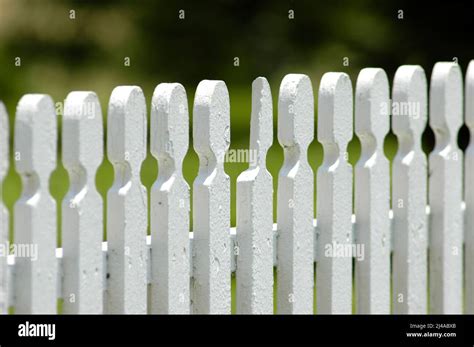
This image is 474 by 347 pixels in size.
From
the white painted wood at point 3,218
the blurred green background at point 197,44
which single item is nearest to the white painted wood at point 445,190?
the white painted wood at point 3,218

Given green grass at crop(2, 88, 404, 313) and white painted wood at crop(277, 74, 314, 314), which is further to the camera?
green grass at crop(2, 88, 404, 313)

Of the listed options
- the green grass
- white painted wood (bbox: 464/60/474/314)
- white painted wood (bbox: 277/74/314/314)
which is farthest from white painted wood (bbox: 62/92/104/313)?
the green grass

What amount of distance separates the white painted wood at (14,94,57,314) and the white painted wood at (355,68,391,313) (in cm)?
120

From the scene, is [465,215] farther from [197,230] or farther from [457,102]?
[197,230]

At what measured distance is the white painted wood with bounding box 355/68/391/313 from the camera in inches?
117

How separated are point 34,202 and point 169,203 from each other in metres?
0.41

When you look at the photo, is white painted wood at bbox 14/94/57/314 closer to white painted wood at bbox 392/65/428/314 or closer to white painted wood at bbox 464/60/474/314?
white painted wood at bbox 392/65/428/314

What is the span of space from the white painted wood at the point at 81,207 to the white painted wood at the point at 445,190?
A: 155cm

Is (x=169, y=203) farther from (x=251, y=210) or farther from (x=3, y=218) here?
(x=3, y=218)

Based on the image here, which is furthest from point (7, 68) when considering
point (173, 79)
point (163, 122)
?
point (163, 122)

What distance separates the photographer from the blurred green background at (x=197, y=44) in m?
9.80

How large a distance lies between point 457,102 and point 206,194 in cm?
139

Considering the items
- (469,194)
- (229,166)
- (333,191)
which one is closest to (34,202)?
(333,191)

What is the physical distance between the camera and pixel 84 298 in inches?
86.7
